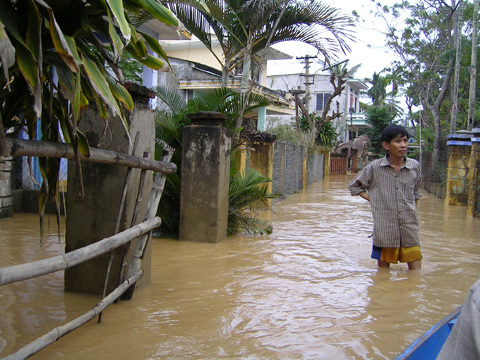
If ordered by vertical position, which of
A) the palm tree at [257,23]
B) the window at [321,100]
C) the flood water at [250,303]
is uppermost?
the window at [321,100]

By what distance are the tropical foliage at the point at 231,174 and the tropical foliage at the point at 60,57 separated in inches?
163

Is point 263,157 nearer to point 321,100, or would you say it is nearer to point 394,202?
point 394,202

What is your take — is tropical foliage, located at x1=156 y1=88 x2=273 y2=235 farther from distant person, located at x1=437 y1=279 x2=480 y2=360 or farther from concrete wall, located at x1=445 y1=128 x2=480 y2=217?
concrete wall, located at x1=445 y1=128 x2=480 y2=217

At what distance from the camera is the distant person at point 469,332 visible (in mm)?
1183

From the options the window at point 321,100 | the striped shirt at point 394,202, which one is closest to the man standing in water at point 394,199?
the striped shirt at point 394,202

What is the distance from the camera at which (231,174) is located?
8031 mm

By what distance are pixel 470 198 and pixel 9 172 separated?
1021 cm

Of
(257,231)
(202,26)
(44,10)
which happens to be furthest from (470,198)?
(44,10)

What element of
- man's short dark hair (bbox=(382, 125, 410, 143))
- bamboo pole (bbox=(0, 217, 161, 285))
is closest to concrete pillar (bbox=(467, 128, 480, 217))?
man's short dark hair (bbox=(382, 125, 410, 143))

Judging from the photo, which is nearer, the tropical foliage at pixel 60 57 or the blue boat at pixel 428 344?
the blue boat at pixel 428 344

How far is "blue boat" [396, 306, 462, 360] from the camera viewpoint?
209cm

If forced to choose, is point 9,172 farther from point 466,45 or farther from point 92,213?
point 466,45

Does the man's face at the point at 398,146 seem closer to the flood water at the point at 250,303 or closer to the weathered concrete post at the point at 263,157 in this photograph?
the flood water at the point at 250,303

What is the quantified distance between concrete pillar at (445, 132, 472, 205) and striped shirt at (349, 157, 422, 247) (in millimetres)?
9478
